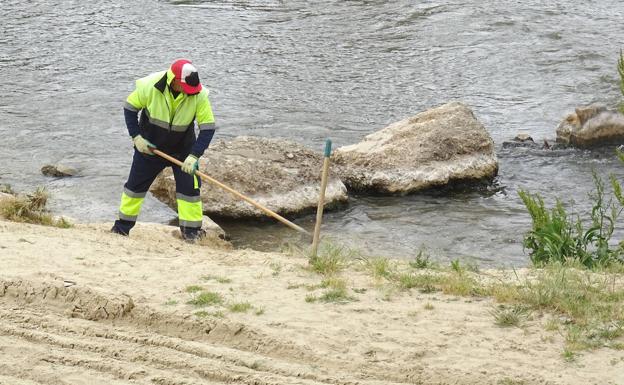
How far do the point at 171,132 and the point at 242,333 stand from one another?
3.55 meters

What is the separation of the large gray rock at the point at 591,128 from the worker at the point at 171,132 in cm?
627

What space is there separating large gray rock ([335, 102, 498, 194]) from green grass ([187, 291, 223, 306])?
5.72 meters

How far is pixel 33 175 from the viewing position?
13602mm

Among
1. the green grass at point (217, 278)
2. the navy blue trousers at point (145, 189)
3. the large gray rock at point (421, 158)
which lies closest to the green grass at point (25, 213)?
the navy blue trousers at point (145, 189)

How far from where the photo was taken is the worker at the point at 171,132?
986 centimetres

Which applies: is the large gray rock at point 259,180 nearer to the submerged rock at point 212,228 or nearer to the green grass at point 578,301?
the submerged rock at point 212,228

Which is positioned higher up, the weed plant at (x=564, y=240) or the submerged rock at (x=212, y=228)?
the weed plant at (x=564, y=240)

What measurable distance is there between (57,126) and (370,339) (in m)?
9.70

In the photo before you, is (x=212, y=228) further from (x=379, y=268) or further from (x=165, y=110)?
(x=379, y=268)

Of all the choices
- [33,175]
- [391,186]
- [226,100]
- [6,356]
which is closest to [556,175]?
[391,186]

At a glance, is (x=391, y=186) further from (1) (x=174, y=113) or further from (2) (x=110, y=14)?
(2) (x=110, y=14)

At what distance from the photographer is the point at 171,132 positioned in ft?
33.2

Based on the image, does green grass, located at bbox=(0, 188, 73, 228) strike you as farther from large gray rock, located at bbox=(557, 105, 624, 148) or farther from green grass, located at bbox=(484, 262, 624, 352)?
large gray rock, located at bbox=(557, 105, 624, 148)

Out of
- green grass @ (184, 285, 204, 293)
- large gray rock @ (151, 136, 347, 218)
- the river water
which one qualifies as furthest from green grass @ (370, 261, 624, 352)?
large gray rock @ (151, 136, 347, 218)
